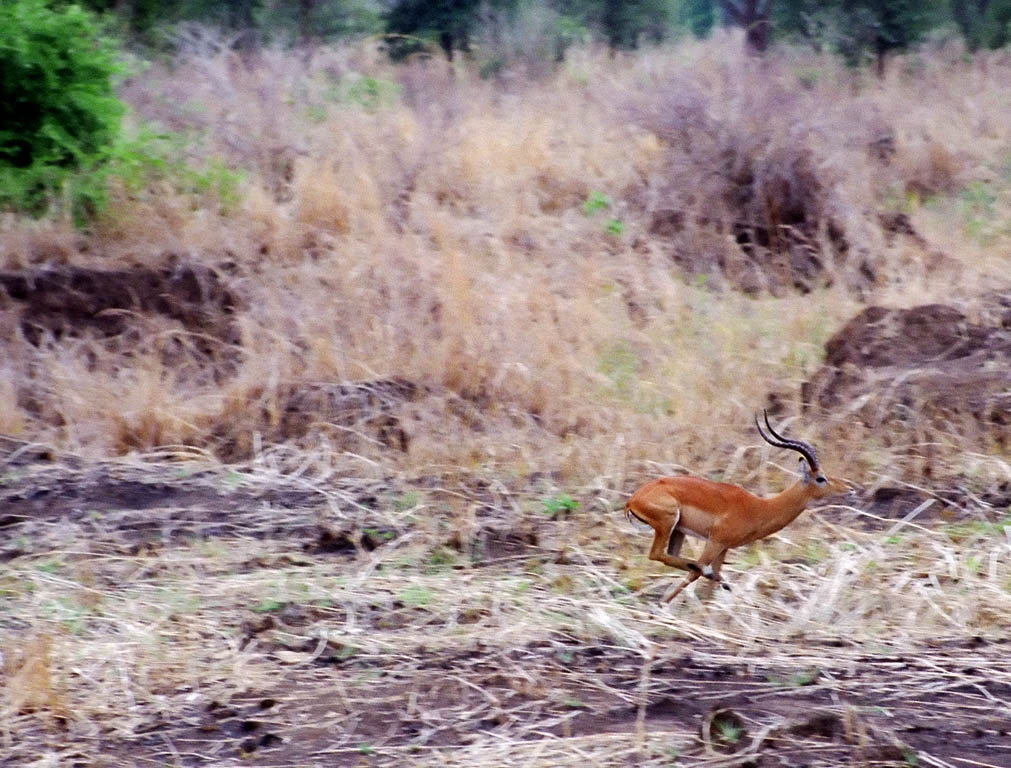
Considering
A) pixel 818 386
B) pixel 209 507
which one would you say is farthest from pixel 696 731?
pixel 818 386

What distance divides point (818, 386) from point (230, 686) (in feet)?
14.0

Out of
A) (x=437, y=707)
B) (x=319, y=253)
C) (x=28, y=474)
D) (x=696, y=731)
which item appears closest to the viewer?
(x=696, y=731)

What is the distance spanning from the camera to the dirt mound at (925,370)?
6.74m

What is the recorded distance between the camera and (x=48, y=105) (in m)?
10.3

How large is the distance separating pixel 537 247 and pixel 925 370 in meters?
4.34

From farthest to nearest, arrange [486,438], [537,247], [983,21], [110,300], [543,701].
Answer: [983,21] < [537,247] < [110,300] < [486,438] < [543,701]

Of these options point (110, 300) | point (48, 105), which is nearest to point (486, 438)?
point (110, 300)

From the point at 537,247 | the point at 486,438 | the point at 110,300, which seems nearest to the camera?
the point at 486,438

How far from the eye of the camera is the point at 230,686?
14.0ft

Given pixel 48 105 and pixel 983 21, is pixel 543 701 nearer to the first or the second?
pixel 48 105

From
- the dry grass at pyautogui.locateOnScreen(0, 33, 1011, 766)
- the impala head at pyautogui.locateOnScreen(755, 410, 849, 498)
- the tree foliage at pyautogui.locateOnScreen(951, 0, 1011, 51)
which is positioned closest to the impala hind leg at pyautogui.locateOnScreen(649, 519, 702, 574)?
the dry grass at pyautogui.locateOnScreen(0, 33, 1011, 766)

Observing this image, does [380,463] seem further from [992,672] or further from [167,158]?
[167,158]

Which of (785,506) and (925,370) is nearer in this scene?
(785,506)

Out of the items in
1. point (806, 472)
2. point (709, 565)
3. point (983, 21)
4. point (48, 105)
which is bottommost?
point (709, 565)
